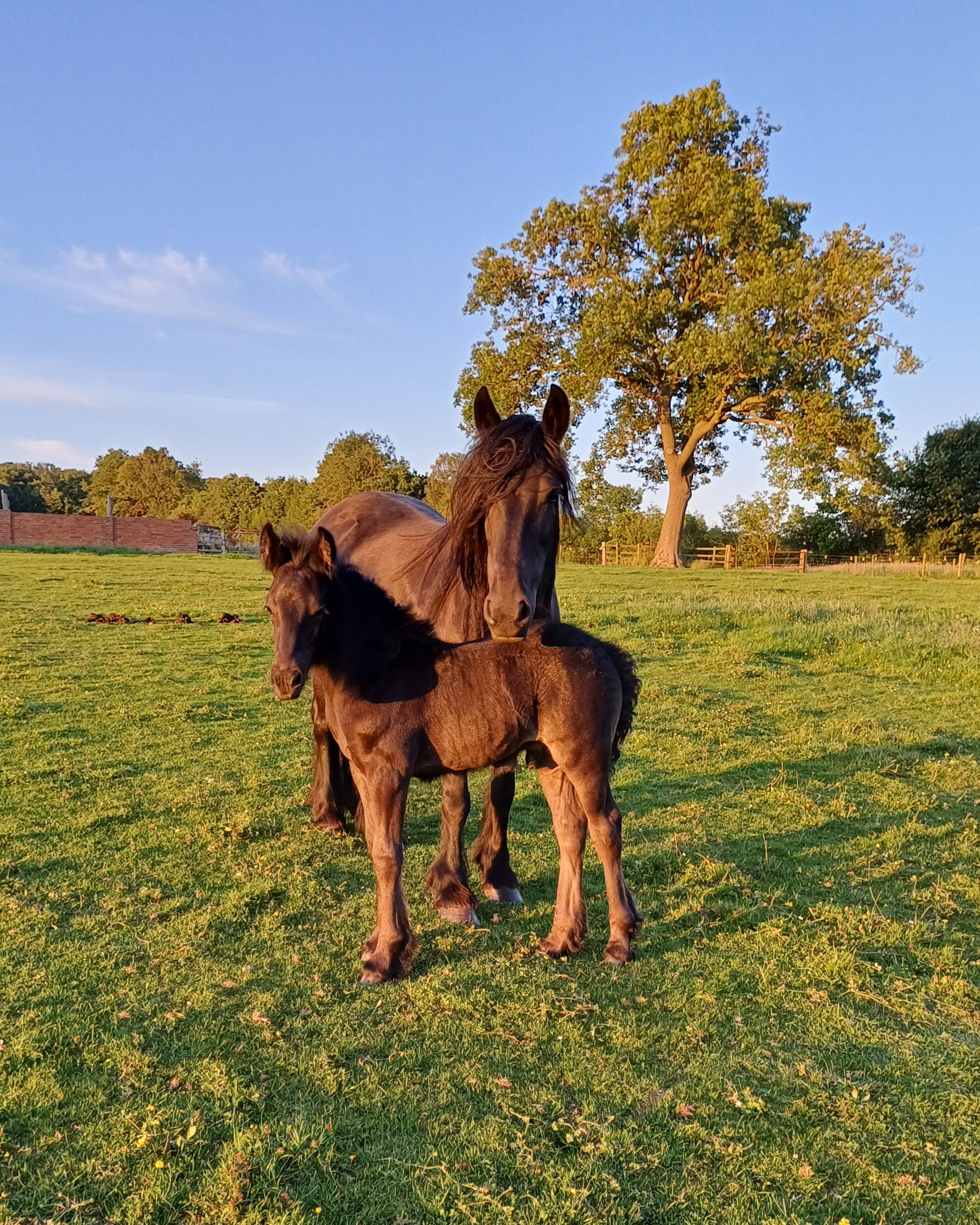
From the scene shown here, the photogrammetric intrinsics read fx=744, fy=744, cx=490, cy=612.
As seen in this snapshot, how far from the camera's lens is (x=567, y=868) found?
384 centimetres

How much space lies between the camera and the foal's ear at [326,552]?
3686mm

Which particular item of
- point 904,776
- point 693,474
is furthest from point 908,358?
point 904,776

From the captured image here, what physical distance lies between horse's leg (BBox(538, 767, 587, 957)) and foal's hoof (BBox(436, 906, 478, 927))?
43cm

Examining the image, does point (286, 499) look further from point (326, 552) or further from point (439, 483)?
point (326, 552)

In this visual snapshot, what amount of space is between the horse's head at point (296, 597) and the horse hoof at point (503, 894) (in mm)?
1725

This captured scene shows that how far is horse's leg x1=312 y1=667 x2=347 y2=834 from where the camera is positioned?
532 centimetres

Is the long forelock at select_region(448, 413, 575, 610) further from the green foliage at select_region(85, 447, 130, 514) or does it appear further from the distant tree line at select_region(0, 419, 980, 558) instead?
the green foliage at select_region(85, 447, 130, 514)

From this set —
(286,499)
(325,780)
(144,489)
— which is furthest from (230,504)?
(325,780)

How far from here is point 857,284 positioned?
1040 inches

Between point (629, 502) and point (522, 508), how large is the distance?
41285mm

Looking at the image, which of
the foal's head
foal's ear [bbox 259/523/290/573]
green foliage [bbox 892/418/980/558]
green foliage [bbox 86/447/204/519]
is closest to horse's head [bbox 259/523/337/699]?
foal's ear [bbox 259/523/290/573]

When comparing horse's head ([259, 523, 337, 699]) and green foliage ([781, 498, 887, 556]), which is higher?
green foliage ([781, 498, 887, 556])

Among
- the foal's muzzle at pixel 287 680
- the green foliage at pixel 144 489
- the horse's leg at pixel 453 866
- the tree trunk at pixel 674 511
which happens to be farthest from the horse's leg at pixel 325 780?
the green foliage at pixel 144 489

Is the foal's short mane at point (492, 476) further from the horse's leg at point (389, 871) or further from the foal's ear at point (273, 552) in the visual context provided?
the horse's leg at point (389, 871)
